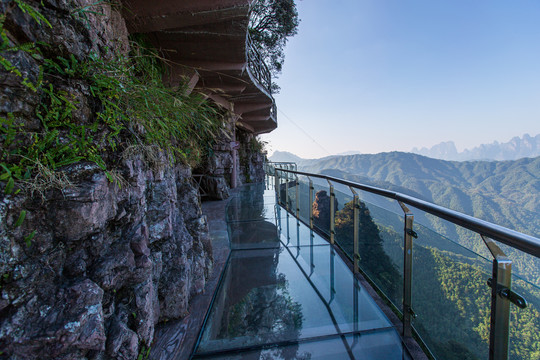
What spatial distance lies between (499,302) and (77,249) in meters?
1.53

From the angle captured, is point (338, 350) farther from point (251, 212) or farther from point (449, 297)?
point (251, 212)

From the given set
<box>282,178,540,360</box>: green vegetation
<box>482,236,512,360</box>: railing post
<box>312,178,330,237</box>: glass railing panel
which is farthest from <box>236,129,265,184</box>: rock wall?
<box>482,236,512,360</box>: railing post

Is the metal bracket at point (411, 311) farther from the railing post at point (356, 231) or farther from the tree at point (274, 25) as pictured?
the tree at point (274, 25)

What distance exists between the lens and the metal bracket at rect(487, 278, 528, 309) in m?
0.73

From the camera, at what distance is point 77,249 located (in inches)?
34.4

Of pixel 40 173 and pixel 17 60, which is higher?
pixel 17 60

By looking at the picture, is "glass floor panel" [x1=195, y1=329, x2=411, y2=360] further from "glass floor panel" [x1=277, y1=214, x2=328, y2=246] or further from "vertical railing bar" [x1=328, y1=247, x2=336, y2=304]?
"glass floor panel" [x1=277, y1=214, x2=328, y2=246]

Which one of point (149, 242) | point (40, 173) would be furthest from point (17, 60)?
point (149, 242)

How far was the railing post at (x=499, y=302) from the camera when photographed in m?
0.77

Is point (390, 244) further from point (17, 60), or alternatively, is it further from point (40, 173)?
point (17, 60)

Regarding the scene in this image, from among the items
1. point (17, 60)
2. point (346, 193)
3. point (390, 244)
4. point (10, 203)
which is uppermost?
point (17, 60)

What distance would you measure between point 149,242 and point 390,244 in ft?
5.07

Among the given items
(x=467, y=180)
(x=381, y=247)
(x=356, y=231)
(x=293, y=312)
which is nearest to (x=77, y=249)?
(x=293, y=312)

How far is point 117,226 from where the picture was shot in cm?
108
